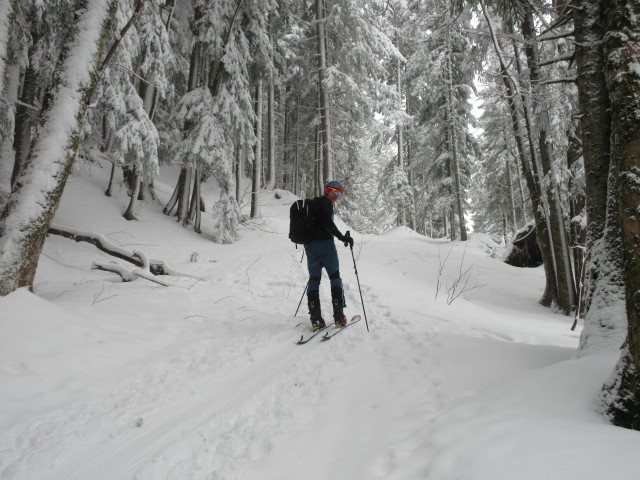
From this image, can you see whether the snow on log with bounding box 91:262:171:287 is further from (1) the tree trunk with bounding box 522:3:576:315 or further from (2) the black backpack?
(1) the tree trunk with bounding box 522:3:576:315

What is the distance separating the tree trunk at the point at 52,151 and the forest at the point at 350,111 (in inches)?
0.7

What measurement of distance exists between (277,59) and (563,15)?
15338 millimetres

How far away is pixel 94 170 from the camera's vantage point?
1509 centimetres

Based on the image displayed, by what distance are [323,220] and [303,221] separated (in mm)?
325

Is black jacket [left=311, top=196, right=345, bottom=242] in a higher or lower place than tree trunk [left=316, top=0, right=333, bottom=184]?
lower

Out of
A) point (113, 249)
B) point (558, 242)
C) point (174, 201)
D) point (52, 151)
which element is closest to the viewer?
point (52, 151)

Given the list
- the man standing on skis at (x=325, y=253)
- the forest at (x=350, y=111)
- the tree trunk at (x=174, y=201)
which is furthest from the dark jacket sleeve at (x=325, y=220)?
the tree trunk at (x=174, y=201)

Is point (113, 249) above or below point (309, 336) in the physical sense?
above

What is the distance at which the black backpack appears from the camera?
5504 millimetres

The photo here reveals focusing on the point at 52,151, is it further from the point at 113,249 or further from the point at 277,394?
the point at 277,394

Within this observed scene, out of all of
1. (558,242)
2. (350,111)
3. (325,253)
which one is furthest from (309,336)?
(350,111)

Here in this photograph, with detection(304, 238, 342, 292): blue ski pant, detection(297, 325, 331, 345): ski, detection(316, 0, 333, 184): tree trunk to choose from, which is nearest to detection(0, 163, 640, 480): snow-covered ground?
detection(297, 325, 331, 345): ski

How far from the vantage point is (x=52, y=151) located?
14.1 feet

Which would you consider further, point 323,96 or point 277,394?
point 323,96
